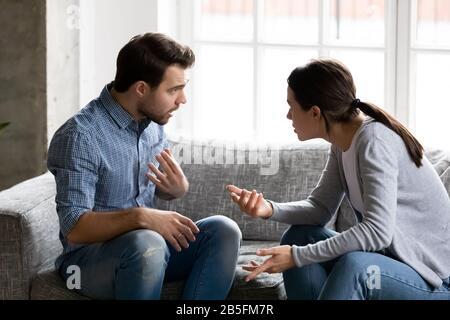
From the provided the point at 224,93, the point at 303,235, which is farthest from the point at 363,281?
the point at 224,93

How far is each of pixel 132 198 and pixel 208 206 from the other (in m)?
0.54

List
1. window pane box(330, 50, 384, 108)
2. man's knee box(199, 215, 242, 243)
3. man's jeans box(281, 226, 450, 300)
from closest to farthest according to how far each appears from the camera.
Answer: man's jeans box(281, 226, 450, 300) < man's knee box(199, 215, 242, 243) < window pane box(330, 50, 384, 108)

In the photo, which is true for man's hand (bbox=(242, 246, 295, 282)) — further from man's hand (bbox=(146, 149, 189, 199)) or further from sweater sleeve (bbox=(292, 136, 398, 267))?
man's hand (bbox=(146, 149, 189, 199))

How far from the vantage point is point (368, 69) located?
12.4 feet

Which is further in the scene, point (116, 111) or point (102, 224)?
point (116, 111)

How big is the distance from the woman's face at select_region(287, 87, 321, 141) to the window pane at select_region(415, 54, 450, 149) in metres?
1.36

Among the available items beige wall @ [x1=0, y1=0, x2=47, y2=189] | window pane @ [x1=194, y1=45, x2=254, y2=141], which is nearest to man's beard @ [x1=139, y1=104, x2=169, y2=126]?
beige wall @ [x1=0, y1=0, x2=47, y2=189]

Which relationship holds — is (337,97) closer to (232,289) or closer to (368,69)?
(232,289)

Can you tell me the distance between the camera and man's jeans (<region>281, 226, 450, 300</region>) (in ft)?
7.32

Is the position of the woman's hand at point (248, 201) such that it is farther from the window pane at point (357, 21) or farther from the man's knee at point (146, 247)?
the window pane at point (357, 21)

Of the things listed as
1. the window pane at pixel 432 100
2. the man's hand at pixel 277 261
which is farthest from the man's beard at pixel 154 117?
the window pane at pixel 432 100

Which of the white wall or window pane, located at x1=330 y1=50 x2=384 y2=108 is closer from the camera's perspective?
the white wall

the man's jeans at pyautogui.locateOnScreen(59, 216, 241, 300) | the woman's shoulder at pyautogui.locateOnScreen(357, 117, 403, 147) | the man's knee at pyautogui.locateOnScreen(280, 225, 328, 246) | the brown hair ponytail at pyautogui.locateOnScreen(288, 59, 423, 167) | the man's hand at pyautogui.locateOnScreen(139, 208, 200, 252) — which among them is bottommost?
the man's jeans at pyautogui.locateOnScreen(59, 216, 241, 300)

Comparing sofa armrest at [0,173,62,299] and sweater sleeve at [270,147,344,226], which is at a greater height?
sweater sleeve at [270,147,344,226]
